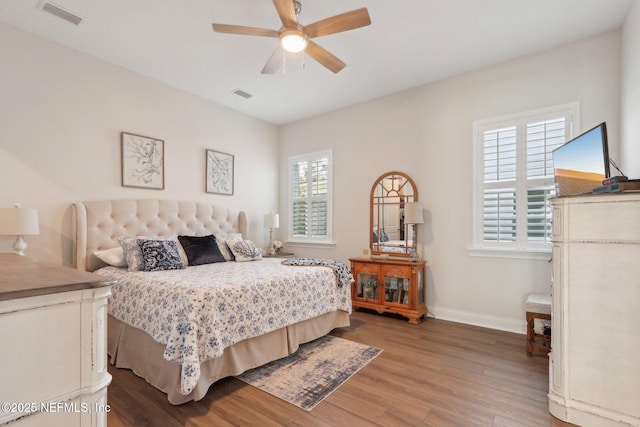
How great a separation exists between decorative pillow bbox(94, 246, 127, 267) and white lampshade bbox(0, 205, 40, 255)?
1.97 feet

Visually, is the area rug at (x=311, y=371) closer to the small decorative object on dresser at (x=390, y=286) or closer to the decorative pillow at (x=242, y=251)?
the small decorative object on dresser at (x=390, y=286)

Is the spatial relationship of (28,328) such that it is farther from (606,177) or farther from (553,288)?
(606,177)

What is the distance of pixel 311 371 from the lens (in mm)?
2568

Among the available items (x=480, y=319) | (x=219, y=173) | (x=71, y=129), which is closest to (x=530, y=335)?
(x=480, y=319)

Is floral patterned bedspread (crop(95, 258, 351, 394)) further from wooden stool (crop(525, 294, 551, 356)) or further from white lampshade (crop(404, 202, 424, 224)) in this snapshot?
wooden stool (crop(525, 294, 551, 356))

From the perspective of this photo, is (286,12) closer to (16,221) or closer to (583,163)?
(583,163)

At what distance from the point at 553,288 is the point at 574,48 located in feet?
8.62

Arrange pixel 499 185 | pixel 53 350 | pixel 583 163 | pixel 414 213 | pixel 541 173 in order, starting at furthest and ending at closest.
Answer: pixel 414 213, pixel 499 185, pixel 541 173, pixel 583 163, pixel 53 350

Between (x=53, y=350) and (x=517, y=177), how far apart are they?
3.99m

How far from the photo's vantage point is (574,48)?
3.16 meters

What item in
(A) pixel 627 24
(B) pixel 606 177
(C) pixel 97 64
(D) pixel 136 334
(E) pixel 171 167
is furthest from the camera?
(E) pixel 171 167

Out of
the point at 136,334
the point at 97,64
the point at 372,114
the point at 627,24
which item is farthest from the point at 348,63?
the point at 136,334

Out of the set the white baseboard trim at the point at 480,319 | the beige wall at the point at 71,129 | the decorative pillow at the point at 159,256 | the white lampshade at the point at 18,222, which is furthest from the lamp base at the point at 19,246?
the white baseboard trim at the point at 480,319

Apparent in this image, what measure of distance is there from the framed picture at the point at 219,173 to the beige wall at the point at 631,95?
4532mm
